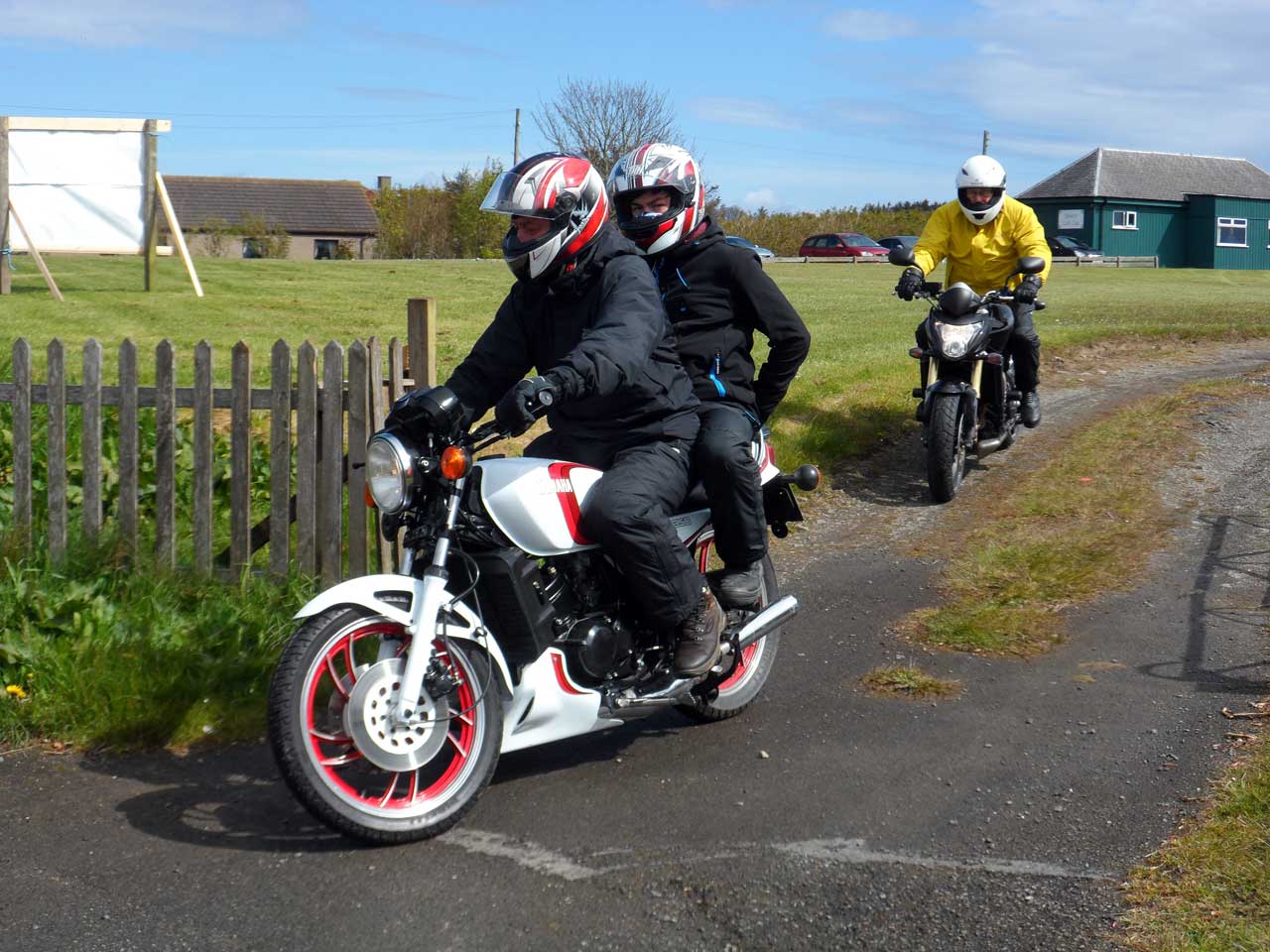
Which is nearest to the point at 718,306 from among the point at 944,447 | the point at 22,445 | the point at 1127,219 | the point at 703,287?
the point at 703,287

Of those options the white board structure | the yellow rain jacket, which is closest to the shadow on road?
the yellow rain jacket

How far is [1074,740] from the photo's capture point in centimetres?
484

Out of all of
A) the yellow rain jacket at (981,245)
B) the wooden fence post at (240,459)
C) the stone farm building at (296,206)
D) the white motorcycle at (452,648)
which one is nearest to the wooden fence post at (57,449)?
the wooden fence post at (240,459)

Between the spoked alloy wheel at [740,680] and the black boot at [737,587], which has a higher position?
the black boot at [737,587]

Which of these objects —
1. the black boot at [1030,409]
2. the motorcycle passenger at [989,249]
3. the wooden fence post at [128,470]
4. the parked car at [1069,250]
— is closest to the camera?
the wooden fence post at [128,470]

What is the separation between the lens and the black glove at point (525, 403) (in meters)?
3.83

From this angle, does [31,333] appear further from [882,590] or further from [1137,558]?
[1137,558]

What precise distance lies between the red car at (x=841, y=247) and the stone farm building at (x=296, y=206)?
80.5ft

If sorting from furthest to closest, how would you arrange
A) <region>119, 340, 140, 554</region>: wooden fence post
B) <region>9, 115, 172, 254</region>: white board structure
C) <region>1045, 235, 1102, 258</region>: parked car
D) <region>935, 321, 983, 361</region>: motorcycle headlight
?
<region>1045, 235, 1102, 258</region>: parked car → <region>9, 115, 172, 254</region>: white board structure → <region>935, 321, 983, 361</region>: motorcycle headlight → <region>119, 340, 140, 554</region>: wooden fence post

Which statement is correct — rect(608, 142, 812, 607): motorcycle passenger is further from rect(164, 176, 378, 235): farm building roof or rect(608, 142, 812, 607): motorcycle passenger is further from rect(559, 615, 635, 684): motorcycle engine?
rect(164, 176, 378, 235): farm building roof

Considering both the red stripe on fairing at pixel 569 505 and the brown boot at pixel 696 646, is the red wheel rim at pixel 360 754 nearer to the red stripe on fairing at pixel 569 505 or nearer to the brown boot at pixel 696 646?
the red stripe on fairing at pixel 569 505

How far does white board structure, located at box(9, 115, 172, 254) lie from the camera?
16.7m

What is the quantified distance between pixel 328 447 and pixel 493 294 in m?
15.3

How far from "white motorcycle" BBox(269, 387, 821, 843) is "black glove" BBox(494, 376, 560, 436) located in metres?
0.17
